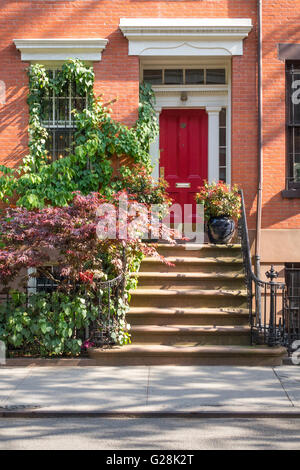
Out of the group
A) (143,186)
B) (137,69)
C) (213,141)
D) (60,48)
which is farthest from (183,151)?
(60,48)

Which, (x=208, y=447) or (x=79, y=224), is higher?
(x=79, y=224)

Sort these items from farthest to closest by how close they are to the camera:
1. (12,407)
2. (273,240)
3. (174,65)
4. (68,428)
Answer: (174,65), (273,240), (12,407), (68,428)

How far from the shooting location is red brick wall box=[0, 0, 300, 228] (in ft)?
38.8

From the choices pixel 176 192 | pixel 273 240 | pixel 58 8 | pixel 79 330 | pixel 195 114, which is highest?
pixel 58 8

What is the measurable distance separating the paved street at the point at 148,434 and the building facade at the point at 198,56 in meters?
5.64

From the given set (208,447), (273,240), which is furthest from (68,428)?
(273,240)

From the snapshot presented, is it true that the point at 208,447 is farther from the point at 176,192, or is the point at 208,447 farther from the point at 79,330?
the point at 176,192

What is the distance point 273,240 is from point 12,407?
6332 millimetres

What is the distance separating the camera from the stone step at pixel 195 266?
10.7 m

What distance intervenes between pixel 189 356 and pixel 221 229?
294cm

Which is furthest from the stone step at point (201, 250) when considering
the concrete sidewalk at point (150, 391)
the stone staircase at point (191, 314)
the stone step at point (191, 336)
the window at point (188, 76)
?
the window at point (188, 76)

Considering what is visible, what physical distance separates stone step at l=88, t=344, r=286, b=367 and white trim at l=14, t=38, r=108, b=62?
5.79 m

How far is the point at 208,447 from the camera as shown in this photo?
575 cm

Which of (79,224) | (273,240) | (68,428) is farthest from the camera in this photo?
(273,240)
